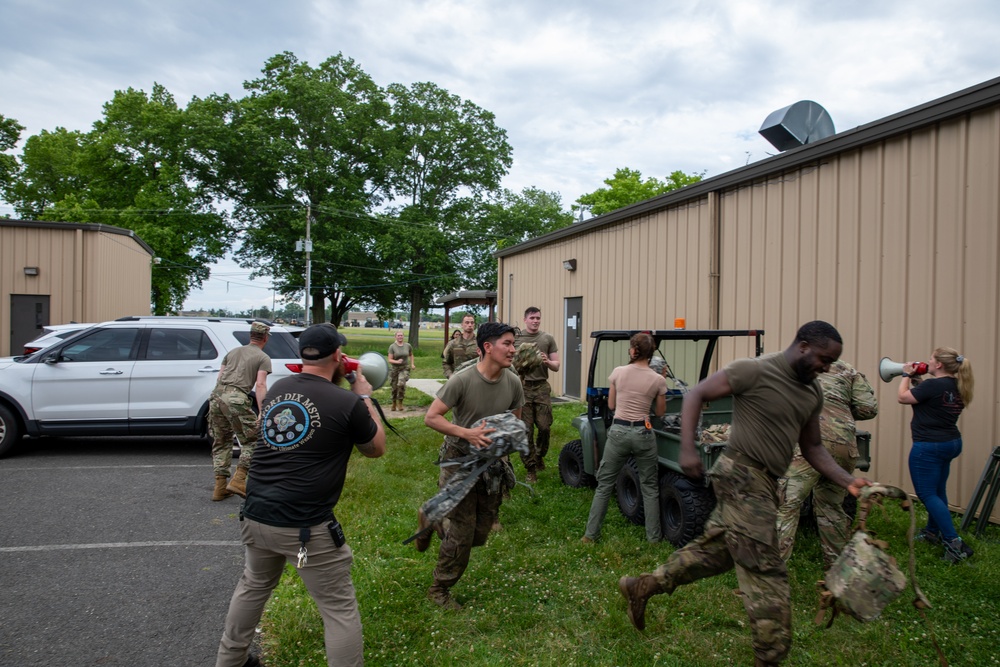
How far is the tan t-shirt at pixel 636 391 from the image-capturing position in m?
5.07

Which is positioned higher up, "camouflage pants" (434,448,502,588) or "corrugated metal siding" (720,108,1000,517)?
"corrugated metal siding" (720,108,1000,517)

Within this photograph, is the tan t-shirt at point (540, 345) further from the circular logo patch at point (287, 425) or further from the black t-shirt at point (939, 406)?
the circular logo patch at point (287, 425)

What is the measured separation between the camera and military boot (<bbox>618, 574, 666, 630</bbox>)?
3.56m

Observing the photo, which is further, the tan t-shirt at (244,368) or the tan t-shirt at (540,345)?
the tan t-shirt at (540,345)

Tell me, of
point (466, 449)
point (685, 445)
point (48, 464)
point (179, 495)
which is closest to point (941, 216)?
point (685, 445)

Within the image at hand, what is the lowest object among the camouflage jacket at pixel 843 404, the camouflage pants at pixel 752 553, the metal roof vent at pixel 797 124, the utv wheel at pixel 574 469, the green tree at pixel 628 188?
the utv wheel at pixel 574 469

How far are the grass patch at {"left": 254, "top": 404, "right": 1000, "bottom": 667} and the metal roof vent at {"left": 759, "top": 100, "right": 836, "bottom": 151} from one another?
619 centimetres

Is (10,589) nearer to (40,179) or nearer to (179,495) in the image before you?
(179,495)

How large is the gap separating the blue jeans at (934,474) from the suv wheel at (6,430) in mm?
10122

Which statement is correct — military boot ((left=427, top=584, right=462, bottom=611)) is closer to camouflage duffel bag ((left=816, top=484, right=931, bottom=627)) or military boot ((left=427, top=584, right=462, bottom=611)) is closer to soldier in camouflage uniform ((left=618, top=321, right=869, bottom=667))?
soldier in camouflage uniform ((left=618, top=321, right=869, bottom=667))

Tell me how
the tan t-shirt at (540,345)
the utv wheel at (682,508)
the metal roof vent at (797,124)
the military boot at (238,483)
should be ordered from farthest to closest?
the metal roof vent at (797,124) < the tan t-shirt at (540,345) < the military boot at (238,483) < the utv wheel at (682,508)

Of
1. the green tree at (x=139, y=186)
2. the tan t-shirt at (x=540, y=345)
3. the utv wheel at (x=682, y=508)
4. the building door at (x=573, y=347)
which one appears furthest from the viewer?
the green tree at (x=139, y=186)

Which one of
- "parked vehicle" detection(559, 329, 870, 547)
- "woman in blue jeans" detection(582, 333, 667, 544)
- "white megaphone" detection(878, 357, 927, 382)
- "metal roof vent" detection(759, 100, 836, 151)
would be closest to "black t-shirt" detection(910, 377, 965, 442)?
"white megaphone" detection(878, 357, 927, 382)

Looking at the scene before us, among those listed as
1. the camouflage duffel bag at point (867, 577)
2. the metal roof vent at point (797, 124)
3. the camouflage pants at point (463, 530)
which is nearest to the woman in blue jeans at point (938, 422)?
the camouflage duffel bag at point (867, 577)
